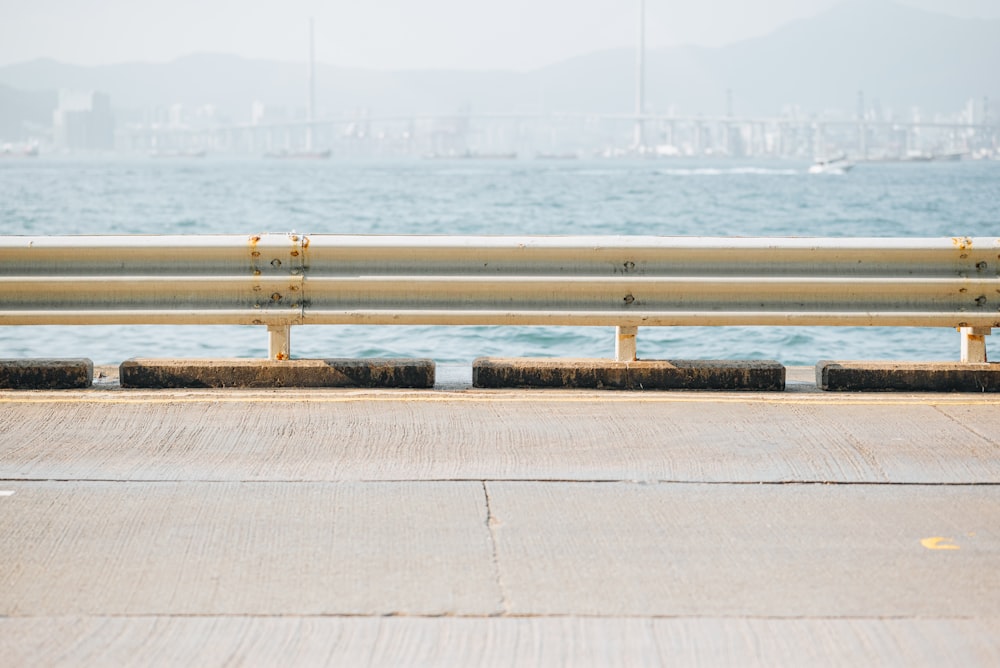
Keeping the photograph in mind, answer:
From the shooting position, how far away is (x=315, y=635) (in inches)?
167

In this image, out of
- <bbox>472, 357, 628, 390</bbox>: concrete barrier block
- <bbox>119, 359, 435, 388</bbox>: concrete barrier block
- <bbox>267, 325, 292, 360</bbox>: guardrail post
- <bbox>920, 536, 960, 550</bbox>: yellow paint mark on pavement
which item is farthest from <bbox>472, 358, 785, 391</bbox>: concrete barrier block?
<bbox>920, 536, 960, 550</bbox>: yellow paint mark on pavement

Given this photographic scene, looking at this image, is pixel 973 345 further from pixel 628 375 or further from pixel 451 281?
pixel 451 281

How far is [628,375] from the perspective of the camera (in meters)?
8.13

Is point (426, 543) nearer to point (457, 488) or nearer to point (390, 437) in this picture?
point (457, 488)

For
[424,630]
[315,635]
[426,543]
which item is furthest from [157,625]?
[426,543]

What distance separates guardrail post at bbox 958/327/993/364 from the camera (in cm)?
833

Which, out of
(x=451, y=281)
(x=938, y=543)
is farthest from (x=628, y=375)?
(x=938, y=543)

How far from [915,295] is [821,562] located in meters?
3.57

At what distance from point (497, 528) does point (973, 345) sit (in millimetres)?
4207

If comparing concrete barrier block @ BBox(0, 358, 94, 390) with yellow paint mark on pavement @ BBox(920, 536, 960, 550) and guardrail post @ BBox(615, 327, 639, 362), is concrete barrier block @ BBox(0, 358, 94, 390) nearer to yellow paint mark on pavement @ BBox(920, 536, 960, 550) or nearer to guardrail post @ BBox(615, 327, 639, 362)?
guardrail post @ BBox(615, 327, 639, 362)

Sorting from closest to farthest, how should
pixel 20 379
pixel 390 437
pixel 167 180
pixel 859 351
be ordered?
pixel 390 437
pixel 20 379
pixel 859 351
pixel 167 180

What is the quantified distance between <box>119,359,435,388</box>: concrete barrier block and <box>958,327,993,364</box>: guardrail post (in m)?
3.22

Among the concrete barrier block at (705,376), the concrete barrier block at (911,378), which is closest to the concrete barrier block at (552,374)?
the concrete barrier block at (705,376)

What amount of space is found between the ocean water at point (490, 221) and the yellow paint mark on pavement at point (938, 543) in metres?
11.5
